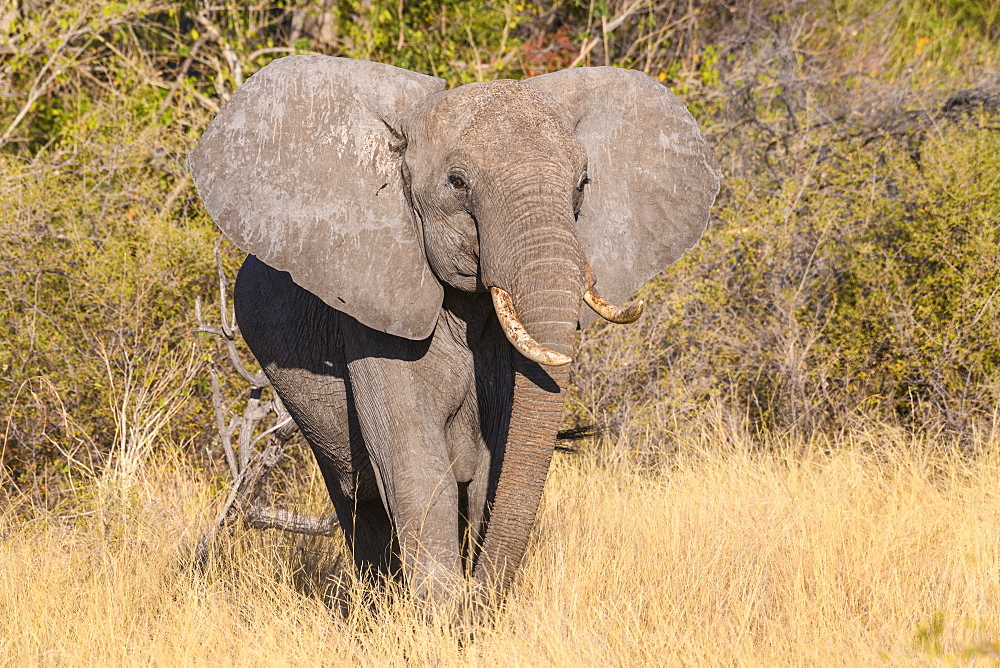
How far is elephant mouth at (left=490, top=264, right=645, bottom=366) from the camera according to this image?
10.5ft

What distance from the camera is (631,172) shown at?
13.7 feet

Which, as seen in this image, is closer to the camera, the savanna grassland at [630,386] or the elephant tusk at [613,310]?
the elephant tusk at [613,310]

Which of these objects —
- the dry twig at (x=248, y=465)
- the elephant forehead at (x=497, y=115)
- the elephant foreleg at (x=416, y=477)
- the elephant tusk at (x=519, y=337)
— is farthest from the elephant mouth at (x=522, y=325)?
the dry twig at (x=248, y=465)

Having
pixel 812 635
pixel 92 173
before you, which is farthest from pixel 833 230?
pixel 92 173

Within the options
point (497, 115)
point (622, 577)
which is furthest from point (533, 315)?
point (622, 577)

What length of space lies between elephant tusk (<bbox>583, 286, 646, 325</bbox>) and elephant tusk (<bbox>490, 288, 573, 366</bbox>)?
0.18 metres

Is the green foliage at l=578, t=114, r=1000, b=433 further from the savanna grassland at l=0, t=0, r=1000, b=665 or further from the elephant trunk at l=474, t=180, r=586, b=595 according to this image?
the elephant trunk at l=474, t=180, r=586, b=595

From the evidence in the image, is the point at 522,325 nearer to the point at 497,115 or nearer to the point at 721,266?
the point at 497,115

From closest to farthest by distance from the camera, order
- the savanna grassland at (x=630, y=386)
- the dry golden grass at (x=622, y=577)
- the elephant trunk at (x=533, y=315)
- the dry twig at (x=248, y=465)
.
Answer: the elephant trunk at (x=533, y=315), the dry golden grass at (x=622, y=577), the savanna grassland at (x=630, y=386), the dry twig at (x=248, y=465)

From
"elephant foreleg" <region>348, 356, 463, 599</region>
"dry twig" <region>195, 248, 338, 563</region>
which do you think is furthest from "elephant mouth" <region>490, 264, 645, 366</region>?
"dry twig" <region>195, 248, 338, 563</region>

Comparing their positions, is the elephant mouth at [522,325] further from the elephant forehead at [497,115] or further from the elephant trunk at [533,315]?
the elephant forehead at [497,115]

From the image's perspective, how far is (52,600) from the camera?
4.52m

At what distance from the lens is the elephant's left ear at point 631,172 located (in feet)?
13.5

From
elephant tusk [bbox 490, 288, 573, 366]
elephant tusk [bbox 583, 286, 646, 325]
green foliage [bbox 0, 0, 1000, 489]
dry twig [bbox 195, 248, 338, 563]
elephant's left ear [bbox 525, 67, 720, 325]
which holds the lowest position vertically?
dry twig [bbox 195, 248, 338, 563]
